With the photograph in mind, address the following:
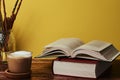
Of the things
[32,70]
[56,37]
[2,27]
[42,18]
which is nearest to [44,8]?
[42,18]

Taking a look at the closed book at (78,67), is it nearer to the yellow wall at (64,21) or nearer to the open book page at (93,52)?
the open book page at (93,52)

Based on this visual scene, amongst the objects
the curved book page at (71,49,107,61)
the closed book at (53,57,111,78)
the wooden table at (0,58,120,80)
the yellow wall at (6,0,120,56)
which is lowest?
the wooden table at (0,58,120,80)

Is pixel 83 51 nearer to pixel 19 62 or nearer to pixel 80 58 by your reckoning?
pixel 80 58

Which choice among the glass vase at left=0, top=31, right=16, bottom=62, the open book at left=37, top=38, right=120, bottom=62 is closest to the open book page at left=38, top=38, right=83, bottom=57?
the open book at left=37, top=38, right=120, bottom=62

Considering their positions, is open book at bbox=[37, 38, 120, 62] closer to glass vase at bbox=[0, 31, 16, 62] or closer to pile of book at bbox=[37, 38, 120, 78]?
pile of book at bbox=[37, 38, 120, 78]

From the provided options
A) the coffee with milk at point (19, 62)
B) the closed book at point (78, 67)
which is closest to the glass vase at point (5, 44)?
the coffee with milk at point (19, 62)

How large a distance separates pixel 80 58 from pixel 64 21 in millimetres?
354

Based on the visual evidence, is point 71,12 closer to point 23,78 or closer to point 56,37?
point 56,37

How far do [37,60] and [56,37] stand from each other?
16cm

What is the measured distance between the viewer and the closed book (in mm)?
1033

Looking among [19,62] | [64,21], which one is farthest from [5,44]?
[64,21]

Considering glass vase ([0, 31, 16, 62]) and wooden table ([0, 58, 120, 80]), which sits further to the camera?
glass vase ([0, 31, 16, 62])

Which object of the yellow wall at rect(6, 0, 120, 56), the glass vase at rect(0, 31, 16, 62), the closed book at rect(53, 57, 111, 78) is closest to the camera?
the closed book at rect(53, 57, 111, 78)

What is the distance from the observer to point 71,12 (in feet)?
4.52
